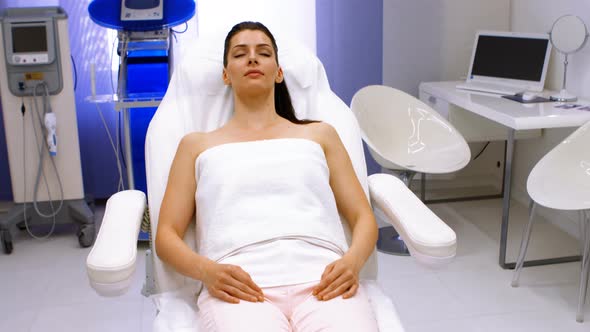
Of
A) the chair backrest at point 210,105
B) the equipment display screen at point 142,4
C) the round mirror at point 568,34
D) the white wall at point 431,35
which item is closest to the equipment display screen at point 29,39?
the equipment display screen at point 142,4

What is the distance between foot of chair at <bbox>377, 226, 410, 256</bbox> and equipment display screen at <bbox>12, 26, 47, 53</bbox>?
5.83 feet

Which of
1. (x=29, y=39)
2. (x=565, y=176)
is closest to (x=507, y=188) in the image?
(x=565, y=176)

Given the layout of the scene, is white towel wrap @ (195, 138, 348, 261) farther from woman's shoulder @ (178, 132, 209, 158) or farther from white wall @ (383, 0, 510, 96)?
white wall @ (383, 0, 510, 96)

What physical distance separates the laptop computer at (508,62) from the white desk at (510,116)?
197 mm

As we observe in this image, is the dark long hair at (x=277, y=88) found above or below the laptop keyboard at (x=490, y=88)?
above

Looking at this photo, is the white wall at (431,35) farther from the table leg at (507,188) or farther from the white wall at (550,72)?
the table leg at (507,188)

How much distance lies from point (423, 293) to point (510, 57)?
4.71 feet

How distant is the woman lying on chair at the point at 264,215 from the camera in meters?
1.49

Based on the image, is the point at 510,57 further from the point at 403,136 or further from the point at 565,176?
the point at 565,176

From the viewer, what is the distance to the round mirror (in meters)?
2.99

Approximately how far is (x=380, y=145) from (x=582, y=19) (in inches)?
43.3

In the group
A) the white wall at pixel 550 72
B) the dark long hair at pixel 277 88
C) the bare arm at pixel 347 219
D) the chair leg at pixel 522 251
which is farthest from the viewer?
the white wall at pixel 550 72

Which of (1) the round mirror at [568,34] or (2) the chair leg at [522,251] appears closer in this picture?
(2) the chair leg at [522,251]

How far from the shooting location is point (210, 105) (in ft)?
6.45
